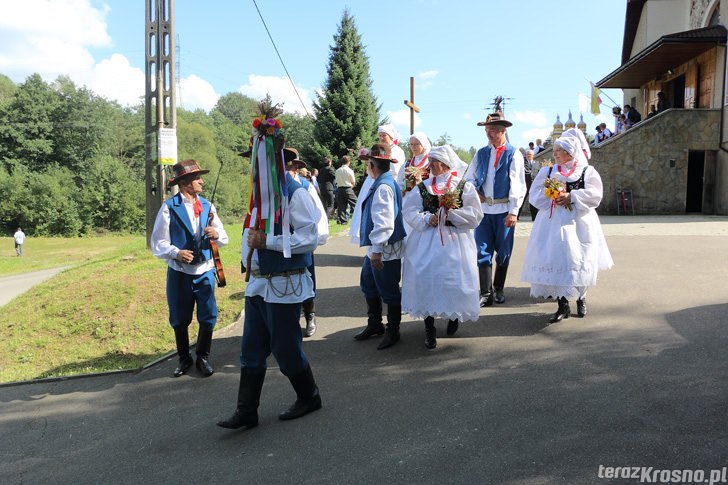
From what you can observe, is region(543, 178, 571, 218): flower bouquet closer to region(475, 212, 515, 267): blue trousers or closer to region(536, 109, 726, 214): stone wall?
region(475, 212, 515, 267): blue trousers

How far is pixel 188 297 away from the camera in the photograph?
587cm

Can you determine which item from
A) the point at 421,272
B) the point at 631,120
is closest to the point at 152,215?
the point at 421,272

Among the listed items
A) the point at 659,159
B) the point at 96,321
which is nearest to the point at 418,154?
the point at 96,321

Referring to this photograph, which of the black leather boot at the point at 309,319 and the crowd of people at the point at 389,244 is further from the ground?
the crowd of people at the point at 389,244

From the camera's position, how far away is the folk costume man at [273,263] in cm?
413

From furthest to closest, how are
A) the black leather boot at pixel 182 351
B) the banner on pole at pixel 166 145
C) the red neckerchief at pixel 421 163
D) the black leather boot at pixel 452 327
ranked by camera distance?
the banner on pole at pixel 166 145
the red neckerchief at pixel 421 163
the black leather boot at pixel 452 327
the black leather boot at pixel 182 351

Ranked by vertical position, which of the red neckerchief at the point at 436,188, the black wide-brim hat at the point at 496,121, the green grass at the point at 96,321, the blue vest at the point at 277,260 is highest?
the black wide-brim hat at the point at 496,121

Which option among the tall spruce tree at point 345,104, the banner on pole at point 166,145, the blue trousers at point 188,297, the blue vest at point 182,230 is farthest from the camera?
the tall spruce tree at point 345,104

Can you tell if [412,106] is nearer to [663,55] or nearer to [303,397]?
[663,55]

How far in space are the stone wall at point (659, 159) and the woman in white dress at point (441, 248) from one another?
54.6 ft

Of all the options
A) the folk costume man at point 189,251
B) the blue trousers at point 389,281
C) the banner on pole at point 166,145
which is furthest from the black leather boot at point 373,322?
the banner on pole at point 166,145

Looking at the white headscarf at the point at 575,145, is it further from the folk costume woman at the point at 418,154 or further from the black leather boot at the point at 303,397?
the black leather boot at the point at 303,397

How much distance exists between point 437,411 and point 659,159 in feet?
63.0

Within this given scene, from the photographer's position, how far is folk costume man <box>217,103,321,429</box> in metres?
4.13
